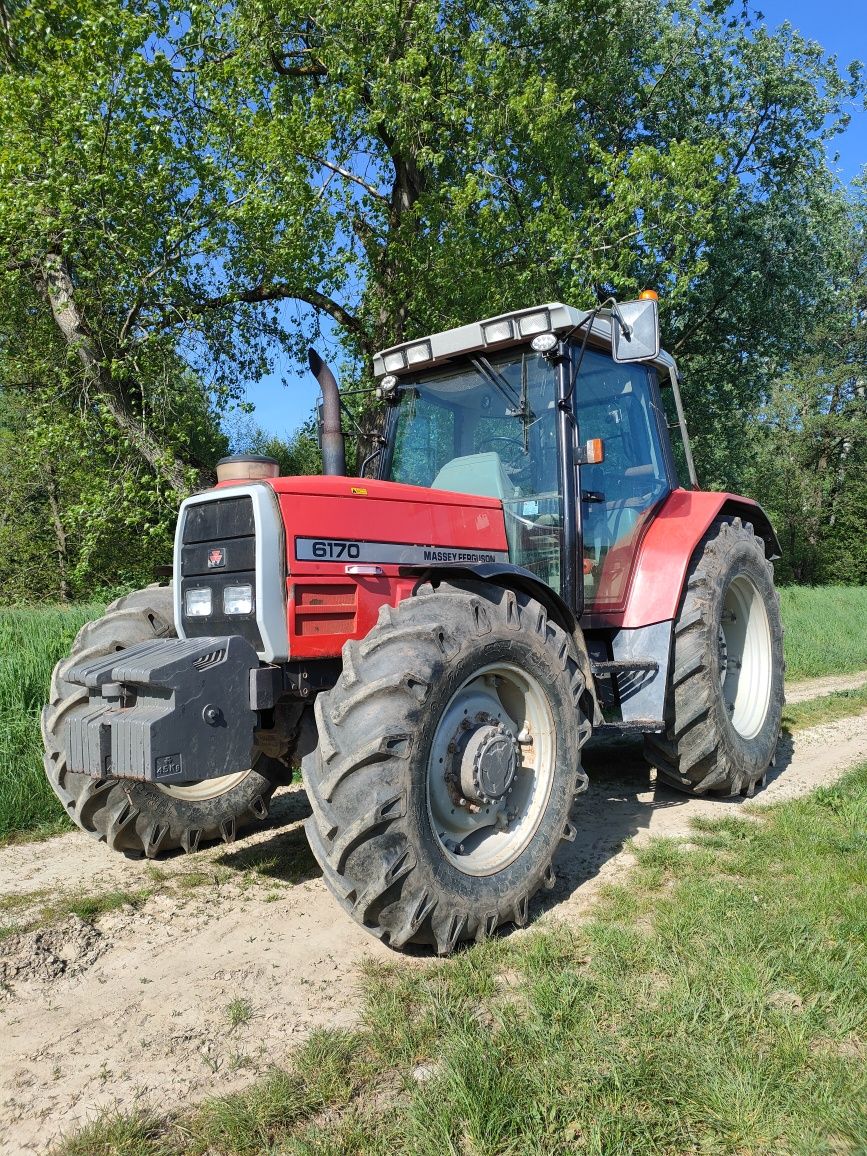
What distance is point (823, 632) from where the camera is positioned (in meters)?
13.3

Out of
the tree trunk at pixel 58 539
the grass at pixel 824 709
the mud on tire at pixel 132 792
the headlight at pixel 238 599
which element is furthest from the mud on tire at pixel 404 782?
the tree trunk at pixel 58 539

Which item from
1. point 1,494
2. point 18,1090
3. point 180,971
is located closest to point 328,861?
point 180,971

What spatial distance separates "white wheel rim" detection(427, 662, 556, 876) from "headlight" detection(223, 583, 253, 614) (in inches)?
34.9

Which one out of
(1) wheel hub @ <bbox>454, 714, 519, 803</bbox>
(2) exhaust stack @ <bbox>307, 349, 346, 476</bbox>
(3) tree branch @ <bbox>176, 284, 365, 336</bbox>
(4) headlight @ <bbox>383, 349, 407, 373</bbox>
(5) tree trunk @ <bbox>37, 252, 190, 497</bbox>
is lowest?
(1) wheel hub @ <bbox>454, 714, 519, 803</bbox>

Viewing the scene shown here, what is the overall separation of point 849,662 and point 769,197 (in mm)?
9297

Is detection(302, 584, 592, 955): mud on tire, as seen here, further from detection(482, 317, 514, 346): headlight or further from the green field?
the green field

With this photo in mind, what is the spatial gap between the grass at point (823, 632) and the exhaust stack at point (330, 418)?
26.4ft

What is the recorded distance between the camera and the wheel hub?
3.32m

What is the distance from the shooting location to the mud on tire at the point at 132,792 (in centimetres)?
384

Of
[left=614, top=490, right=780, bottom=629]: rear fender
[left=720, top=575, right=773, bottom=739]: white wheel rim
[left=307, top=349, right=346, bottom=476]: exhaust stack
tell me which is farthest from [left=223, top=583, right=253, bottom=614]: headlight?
[left=720, top=575, right=773, bottom=739]: white wheel rim

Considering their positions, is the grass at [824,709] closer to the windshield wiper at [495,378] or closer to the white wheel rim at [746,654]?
the white wheel rim at [746,654]

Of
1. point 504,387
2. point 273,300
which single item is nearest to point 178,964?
point 504,387

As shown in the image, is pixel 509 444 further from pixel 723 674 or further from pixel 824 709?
pixel 824 709

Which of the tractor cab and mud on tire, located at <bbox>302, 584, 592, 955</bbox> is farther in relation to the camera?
the tractor cab
